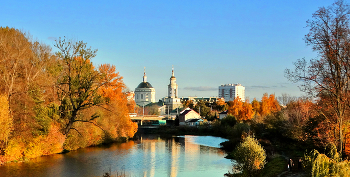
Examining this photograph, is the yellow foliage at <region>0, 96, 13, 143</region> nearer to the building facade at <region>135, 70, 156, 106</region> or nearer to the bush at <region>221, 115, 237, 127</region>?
the bush at <region>221, 115, 237, 127</region>

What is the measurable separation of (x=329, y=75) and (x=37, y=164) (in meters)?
22.7

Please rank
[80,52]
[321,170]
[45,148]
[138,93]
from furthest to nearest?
[138,93] → [45,148] → [80,52] → [321,170]

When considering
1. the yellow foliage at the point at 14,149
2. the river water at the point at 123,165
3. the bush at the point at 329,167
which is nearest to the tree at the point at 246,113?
the river water at the point at 123,165

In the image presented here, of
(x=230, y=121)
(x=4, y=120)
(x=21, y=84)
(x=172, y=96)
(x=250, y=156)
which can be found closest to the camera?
(x=250, y=156)

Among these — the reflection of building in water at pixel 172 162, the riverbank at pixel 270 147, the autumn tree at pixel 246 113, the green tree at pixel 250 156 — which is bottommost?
the reflection of building in water at pixel 172 162

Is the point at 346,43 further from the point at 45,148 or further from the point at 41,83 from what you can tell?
the point at 45,148

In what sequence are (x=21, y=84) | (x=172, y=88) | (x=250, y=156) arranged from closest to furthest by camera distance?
(x=250, y=156)
(x=21, y=84)
(x=172, y=88)

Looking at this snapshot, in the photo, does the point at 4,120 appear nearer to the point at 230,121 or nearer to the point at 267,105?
the point at 230,121

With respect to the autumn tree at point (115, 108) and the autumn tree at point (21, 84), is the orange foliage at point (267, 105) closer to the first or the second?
the autumn tree at point (115, 108)

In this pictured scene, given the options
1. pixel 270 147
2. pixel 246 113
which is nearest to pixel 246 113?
pixel 246 113

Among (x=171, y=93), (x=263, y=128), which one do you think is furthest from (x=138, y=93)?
(x=263, y=128)

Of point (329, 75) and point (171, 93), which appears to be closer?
point (329, 75)

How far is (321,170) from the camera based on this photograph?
13.6 m

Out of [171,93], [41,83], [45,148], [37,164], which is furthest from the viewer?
[171,93]
